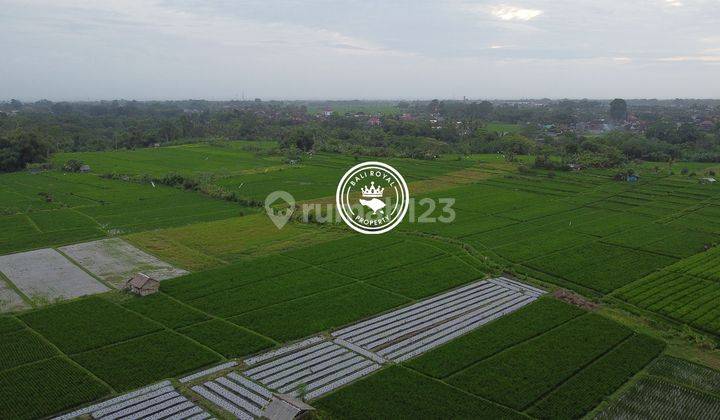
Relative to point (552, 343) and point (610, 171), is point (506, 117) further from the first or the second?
point (552, 343)

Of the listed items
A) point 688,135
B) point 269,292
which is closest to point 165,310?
point 269,292

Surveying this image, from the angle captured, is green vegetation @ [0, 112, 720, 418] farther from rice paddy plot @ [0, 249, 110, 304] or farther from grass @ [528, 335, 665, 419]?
rice paddy plot @ [0, 249, 110, 304]

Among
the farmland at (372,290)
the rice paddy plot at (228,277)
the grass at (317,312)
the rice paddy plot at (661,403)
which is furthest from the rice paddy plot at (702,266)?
the rice paddy plot at (228,277)

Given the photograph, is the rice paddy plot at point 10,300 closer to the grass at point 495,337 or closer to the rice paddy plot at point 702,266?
the grass at point 495,337

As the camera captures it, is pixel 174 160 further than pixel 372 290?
Yes

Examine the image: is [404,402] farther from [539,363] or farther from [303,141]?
[303,141]

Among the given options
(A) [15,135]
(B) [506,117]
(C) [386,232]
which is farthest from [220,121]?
(C) [386,232]
